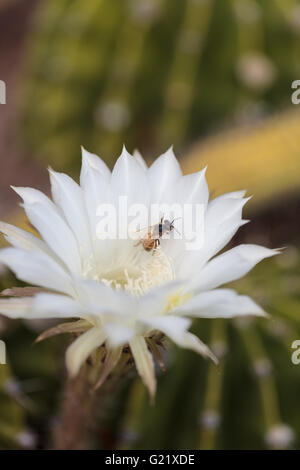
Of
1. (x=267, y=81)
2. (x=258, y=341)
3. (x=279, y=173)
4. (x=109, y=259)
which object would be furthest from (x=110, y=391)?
(x=267, y=81)

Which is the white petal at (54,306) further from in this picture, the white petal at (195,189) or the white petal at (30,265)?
the white petal at (195,189)

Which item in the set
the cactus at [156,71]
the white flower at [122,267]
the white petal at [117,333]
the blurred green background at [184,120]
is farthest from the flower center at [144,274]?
the cactus at [156,71]

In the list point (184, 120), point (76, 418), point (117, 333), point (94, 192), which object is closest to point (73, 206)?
point (94, 192)

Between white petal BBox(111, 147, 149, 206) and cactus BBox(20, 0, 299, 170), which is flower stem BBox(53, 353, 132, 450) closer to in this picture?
white petal BBox(111, 147, 149, 206)

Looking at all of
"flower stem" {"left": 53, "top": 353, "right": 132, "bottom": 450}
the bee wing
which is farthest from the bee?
"flower stem" {"left": 53, "top": 353, "right": 132, "bottom": 450}

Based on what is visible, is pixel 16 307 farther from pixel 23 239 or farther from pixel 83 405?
pixel 83 405

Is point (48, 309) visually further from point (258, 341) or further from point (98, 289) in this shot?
point (258, 341)
